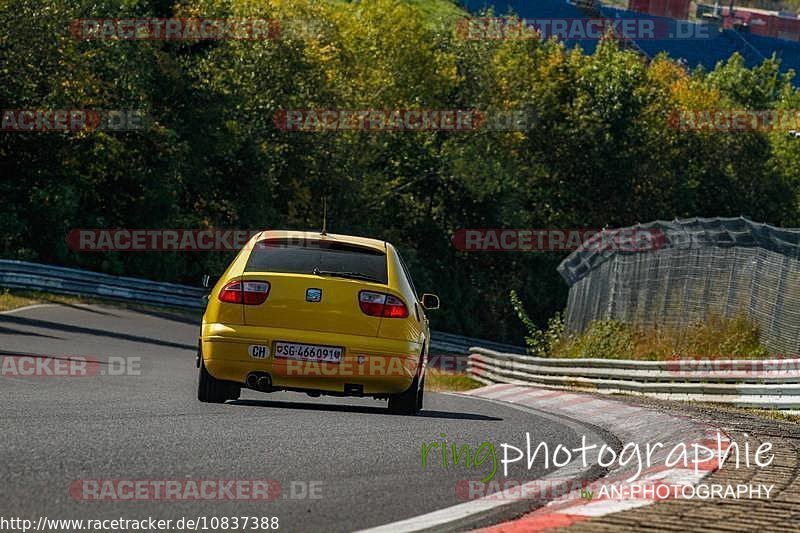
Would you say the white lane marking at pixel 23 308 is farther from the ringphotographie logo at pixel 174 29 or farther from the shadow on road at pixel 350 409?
the shadow on road at pixel 350 409

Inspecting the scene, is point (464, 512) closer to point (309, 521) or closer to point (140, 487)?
point (309, 521)

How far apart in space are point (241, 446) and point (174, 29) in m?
44.1

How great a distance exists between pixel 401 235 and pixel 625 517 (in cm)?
5842

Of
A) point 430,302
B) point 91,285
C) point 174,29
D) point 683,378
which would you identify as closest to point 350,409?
point 430,302

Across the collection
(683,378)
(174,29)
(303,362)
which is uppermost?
(174,29)

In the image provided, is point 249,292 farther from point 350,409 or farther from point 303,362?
point 350,409

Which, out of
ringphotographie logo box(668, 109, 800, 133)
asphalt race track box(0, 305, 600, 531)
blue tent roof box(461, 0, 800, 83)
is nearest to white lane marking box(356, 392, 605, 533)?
asphalt race track box(0, 305, 600, 531)

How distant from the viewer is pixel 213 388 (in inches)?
461

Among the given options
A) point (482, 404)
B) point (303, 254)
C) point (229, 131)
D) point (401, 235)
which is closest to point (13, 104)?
point (229, 131)

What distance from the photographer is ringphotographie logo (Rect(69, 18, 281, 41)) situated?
46375 millimetres

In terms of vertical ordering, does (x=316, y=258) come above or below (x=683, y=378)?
above

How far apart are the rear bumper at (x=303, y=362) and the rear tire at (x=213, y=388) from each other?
21 cm

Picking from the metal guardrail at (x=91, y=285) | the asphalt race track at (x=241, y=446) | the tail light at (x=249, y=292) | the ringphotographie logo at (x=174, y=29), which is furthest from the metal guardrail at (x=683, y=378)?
the ringphotographie logo at (x=174, y=29)

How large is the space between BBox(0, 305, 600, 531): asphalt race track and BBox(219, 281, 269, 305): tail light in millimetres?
893
